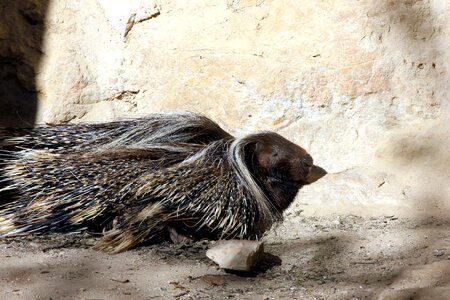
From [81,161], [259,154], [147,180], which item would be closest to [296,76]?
[259,154]

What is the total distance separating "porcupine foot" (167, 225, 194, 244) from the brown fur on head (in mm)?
548

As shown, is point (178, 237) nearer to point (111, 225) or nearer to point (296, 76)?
point (111, 225)

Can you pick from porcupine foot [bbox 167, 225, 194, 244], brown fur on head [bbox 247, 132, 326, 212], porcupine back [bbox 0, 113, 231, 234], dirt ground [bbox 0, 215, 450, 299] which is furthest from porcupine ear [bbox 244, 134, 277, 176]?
porcupine foot [bbox 167, 225, 194, 244]

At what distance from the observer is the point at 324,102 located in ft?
11.4

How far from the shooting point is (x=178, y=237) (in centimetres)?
296

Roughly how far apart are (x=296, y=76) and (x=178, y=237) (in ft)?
3.49

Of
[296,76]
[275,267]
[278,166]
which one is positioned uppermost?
[296,76]

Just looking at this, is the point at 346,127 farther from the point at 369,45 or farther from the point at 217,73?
the point at 217,73

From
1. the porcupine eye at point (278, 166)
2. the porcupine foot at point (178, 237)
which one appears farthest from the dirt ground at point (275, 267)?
the porcupine eye at point (278, 166)

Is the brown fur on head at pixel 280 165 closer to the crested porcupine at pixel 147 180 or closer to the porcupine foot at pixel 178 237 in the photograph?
the crested porcupine at pixel 147 180

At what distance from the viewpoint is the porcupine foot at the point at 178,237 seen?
2955mm

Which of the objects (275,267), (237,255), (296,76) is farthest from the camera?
(296,76)

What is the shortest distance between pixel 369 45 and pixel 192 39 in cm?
91

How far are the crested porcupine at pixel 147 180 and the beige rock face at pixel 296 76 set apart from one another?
21cm
